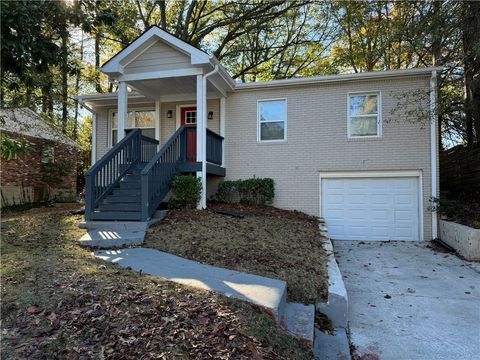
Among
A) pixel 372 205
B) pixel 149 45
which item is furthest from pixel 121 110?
pixel 372 205

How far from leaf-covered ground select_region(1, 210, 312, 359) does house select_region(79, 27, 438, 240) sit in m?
4.72

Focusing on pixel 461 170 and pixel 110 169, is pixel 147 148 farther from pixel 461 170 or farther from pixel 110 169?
pixel 461 170

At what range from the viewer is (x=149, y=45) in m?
9.44

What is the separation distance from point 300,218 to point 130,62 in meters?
6.33

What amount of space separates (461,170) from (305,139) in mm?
5228

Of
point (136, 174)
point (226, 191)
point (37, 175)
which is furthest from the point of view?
point (37, 175)

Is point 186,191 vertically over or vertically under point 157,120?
under

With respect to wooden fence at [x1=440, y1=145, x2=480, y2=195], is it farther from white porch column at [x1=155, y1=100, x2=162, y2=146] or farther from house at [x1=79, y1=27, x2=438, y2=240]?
white porch column at [x1=155, y1=100, x2=162, y2=146]

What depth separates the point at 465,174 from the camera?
10711mm

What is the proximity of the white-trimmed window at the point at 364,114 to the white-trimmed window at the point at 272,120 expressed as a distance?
192 cm

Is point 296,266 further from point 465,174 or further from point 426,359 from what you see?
point 465,174

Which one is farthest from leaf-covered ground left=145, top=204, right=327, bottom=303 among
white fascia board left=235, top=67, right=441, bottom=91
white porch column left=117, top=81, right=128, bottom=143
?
white fascia board left=235, top=67, right=441, bottom=91

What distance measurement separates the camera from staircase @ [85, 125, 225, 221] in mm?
7508

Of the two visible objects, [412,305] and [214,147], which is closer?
[412,305]
